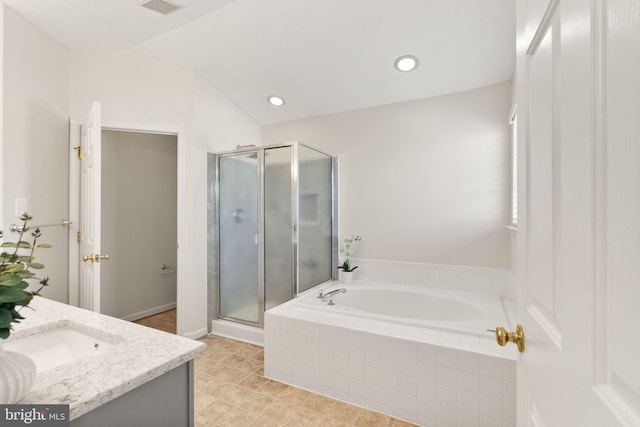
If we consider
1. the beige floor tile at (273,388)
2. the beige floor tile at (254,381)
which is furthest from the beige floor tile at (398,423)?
the beige floor tile at (254,381)

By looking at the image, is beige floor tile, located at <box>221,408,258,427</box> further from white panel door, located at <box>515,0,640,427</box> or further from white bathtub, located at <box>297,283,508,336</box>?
white panel door, located at <box>515,0,640,427</box>

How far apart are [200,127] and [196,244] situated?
1163mm

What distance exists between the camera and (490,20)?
6.91ft

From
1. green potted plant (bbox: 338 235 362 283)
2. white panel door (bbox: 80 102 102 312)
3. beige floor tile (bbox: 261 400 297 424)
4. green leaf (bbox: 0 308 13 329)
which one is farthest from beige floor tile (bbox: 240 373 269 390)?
green leaf (bbox: 0 308 13 329)

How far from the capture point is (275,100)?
3.33 meters

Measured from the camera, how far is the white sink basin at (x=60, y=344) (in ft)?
3.67

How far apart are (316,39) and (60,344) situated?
8.28 ft

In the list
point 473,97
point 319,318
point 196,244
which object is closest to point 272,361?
point 319,318

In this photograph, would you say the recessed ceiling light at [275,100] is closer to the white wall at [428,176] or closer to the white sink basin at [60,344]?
the white wall at [428,176]

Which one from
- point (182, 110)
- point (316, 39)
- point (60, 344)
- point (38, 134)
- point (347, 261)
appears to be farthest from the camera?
point (347, 261)

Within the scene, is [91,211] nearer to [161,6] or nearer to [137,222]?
[161,6]

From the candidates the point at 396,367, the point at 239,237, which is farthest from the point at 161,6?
the point at 396,367

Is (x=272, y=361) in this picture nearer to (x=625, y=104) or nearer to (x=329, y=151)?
(x=329, y=151)

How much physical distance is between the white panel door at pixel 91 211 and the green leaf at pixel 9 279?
62.9 inches
